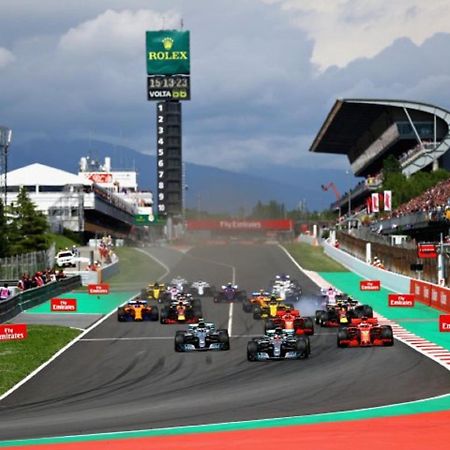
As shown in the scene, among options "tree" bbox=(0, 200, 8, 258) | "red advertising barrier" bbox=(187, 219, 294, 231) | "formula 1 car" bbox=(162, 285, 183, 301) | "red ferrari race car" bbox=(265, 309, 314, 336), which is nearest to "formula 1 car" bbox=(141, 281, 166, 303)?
"formula 1 car" bbox=(162, 285, 183, 301)

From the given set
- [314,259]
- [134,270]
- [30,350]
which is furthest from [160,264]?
[30,350]

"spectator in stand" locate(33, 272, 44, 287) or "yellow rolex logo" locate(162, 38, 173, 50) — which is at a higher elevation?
"yellow rolex logo" locate(162, 38, 173, 50)

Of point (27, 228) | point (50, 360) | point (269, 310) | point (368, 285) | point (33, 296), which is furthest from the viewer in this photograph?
point (27, 228)

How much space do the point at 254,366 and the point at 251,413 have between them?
6194 mm

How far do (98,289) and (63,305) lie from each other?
35.1 feet

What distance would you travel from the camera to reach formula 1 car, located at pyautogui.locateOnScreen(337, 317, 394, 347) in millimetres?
25672

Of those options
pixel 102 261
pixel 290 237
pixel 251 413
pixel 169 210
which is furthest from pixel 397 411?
pixel 169 210

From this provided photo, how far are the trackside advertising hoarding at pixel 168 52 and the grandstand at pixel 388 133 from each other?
3927cm

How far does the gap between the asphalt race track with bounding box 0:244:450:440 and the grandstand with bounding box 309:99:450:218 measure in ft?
282

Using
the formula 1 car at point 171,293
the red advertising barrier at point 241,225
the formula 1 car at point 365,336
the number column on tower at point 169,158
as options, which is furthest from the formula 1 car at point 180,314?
the number column on tower at point 169,158

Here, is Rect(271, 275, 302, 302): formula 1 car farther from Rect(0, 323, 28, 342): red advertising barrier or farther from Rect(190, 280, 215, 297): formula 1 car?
Rect(0, 323, 28, 342): red advertising barrier

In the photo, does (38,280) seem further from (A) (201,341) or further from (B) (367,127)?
(B) (367,127)

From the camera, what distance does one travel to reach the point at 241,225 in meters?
154

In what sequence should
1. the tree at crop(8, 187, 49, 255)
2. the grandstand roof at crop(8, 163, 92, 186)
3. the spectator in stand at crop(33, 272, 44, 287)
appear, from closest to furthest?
the spectator in stand at crop(33, 272, 44, 287), the tree at crop(8, 187, 49, 255), the grandstand roof at crop(8, 163, 92, 186)
